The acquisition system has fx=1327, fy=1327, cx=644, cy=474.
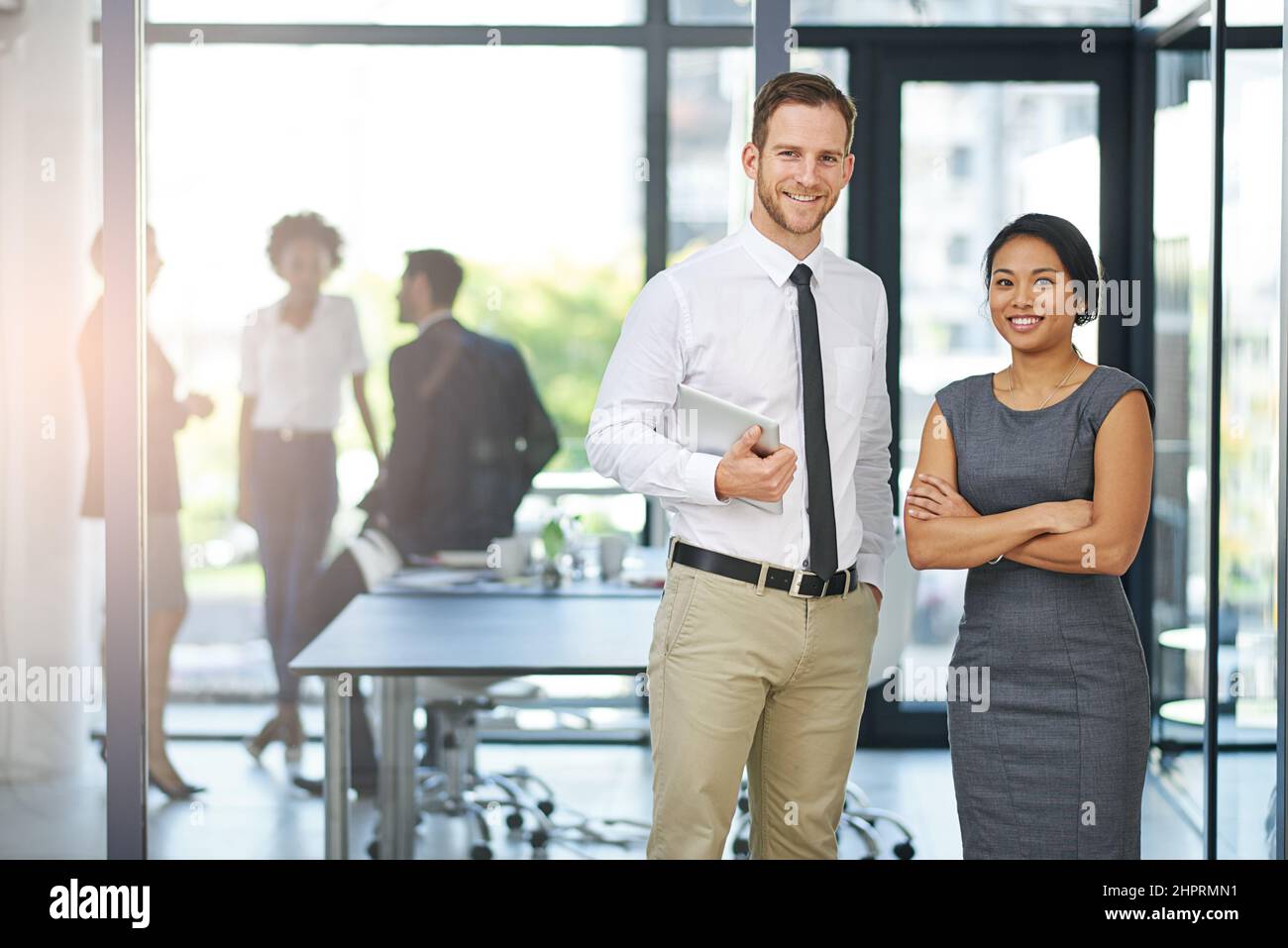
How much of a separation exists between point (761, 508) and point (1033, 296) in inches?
24.1

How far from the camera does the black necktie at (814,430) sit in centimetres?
242

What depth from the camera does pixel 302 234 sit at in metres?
3.76

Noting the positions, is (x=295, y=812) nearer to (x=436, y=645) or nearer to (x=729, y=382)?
(x=436, y=645)

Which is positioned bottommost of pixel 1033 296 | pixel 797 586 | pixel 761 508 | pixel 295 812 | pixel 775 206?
pixel 295 812

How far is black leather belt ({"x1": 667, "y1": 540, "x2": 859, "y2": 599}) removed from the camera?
238cm

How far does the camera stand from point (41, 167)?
143 inches

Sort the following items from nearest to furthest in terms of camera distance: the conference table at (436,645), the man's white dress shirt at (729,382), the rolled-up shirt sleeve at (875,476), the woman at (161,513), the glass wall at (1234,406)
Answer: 1. the man's white dress shirt at (729,382)
2. the rolled-up shirt sleeve at (875,476)
3. the conference table at (436,645)
4. the glass wall at (1234,406)
5. the woman at (161,513)

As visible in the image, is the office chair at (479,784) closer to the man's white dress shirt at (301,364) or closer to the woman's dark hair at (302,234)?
the man's white dress shirt at (301,364)

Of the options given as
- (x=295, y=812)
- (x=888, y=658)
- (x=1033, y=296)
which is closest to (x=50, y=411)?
(x=295, y=812)

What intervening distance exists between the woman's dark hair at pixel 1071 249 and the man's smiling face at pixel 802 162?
0.34 meters

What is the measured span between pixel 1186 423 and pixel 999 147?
1.09 meters

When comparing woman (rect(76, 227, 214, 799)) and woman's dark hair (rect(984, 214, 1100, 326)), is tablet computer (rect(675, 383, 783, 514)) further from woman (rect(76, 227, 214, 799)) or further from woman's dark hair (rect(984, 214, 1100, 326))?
woman (rect(76, 227, 214, 799))

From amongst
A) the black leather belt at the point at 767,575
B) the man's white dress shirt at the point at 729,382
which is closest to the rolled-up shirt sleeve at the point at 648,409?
the man's white dress shirt at the point at 729,382
